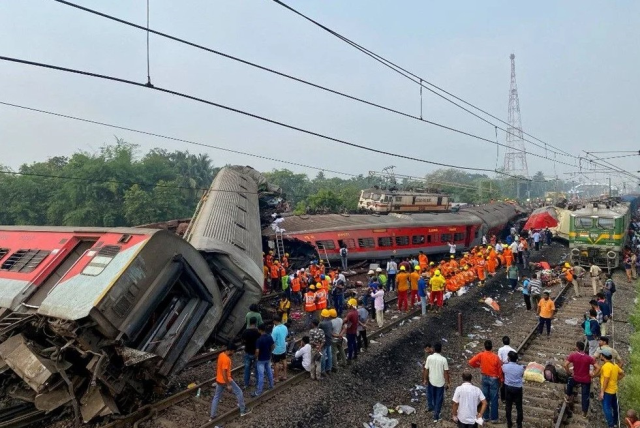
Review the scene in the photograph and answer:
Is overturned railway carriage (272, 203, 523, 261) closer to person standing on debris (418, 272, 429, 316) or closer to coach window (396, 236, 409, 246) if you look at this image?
coach window (396, 236, 409, 246)

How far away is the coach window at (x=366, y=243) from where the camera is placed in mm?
21109

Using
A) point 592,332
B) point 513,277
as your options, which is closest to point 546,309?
point 592,332

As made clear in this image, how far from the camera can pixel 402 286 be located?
14.6 meters

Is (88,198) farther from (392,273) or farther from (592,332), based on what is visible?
(592,332)

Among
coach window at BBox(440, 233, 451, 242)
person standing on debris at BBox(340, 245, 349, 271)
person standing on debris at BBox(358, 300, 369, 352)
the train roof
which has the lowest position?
person standing on debris at BBox(358, 300, 369, 352)

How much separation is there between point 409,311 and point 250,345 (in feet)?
23.4

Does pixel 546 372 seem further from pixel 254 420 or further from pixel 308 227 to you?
pixel 308 227

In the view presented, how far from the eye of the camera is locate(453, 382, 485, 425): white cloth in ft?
22.9

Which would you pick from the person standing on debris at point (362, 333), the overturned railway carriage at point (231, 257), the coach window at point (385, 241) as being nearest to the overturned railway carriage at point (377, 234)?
the coach window at point (385, 241)

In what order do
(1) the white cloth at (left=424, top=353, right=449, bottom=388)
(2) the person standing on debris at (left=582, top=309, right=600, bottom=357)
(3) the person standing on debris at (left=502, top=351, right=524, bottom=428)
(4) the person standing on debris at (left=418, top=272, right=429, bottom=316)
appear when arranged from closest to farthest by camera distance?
(3) the person standing on debris at (left=502, top=351, right=524, bottom=428), (1) the white cloth at (left=424, top=353, right=449, bottom=388), (2) the person standing on debris at (left=582, top=309, right=600, bottom=357), (4) the person standing on debris at (left=418, top=272, right=429, bottom=316)

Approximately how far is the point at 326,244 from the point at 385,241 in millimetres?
3046

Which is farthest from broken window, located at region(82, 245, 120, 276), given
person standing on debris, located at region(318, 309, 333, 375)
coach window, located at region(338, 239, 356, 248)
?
coach window, located at region(338, 239, 356, 248)

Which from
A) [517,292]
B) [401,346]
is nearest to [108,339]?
[401,346]

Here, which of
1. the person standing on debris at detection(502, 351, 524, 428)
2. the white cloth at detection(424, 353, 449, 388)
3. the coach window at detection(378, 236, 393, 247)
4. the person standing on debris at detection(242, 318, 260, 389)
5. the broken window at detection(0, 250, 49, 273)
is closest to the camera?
the person standing on debris at detection(502, 351, 524, 428)
